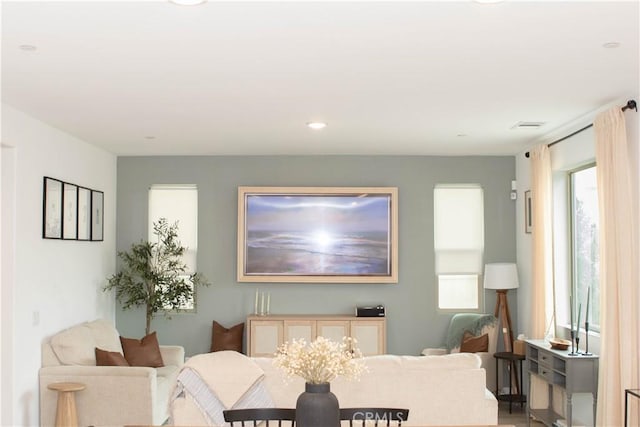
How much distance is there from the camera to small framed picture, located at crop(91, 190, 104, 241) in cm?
787

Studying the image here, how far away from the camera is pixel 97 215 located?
804cm

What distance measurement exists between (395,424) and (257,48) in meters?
2.26

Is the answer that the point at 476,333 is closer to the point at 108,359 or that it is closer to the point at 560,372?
the point at 560,372

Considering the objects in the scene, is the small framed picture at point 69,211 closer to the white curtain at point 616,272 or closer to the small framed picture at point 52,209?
the small framed picture at point 52,209

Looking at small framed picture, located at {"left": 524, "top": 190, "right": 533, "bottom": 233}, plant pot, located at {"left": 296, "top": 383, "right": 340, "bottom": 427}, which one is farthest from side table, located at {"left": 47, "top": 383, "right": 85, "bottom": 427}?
small framed picture, located at {"left": 524, "top": 190, "right": 533, "bottom": 233}

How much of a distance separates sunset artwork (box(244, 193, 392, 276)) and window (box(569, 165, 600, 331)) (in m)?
2.18

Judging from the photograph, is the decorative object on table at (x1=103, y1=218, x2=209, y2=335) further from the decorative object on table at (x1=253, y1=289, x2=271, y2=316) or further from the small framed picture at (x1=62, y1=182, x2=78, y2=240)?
the small framed picture at (x1=62, y1=182, x2=78, y2=240)

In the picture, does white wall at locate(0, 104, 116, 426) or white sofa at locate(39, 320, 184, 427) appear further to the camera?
white sofa at locate(39, 320, 184, 427)

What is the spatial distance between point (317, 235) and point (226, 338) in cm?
151

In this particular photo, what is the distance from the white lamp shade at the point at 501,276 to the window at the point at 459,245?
47 centimetres

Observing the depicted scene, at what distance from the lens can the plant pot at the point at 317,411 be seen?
10.8 ft

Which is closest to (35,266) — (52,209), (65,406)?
(52,209)

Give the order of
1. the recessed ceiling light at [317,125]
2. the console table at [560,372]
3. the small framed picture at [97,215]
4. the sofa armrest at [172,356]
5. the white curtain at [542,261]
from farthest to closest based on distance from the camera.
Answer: the small framed picture at [97,215] < the sofa armrest at [172,356] < the white curtain at [542,261] < the recessed ceiling light at [317,125] < the console table at [560,372]

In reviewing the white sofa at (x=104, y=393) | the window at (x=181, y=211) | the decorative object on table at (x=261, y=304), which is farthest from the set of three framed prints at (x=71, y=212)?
the decorative object on table at (x=261, y=304)
